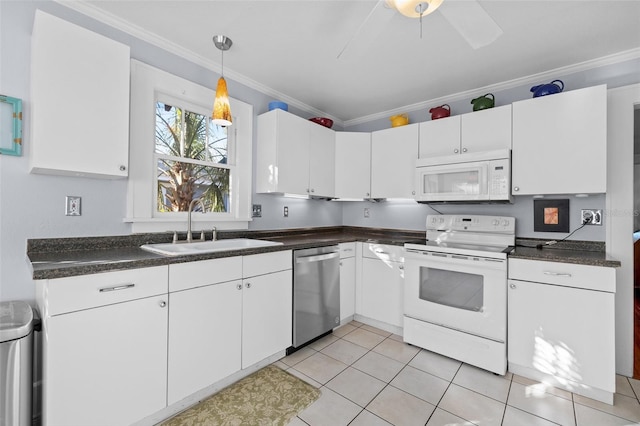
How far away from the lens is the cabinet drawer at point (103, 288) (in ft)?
4.02

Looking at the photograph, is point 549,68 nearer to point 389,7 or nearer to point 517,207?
point 517,207

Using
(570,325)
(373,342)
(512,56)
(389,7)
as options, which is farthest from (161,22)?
(570,325)

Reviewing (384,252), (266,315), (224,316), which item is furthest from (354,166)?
(224,316)

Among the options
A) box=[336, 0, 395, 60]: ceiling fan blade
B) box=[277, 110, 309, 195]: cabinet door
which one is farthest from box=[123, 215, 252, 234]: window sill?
box=[336, 0, 395, 60]: ceiling fan blade

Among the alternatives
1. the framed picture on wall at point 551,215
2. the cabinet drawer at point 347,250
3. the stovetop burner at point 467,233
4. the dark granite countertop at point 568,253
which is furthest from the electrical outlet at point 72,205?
the framed picture on wall at point 551,215

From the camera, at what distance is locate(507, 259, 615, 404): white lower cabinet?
1792 millimetres

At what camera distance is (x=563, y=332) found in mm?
1909

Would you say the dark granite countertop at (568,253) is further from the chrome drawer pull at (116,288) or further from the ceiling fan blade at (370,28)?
the chrome drawer pull at (116,288)

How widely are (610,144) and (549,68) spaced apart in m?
0.82

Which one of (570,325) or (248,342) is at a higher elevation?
(570,325)

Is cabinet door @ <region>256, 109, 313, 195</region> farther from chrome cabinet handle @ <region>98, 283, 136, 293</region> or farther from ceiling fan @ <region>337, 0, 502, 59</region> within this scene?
chrome cabinet handle @ <region>98, 283, 136, 293</region>

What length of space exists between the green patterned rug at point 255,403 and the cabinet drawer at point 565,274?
5.62 feet

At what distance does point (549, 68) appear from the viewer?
245 cm

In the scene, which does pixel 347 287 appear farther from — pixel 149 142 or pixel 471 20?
pixel 471 20
